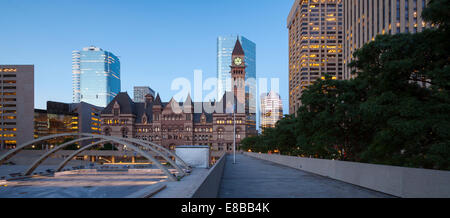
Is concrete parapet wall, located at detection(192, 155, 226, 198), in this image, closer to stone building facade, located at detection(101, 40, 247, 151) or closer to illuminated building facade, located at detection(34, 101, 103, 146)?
stone building facade, located at detection(101, 40, 247, 151)

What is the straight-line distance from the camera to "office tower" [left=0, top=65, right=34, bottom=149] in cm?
11525

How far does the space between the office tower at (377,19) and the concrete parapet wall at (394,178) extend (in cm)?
5373

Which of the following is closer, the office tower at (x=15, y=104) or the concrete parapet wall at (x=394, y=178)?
the concrete parapet wall at (x=394, y=178)

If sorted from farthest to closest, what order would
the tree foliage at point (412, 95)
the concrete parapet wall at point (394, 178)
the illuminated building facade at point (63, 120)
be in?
1. the illuminated building facade at point (63, 120)
2. the concrete parapet wall at point (394, 178)
3. the tree foliage at point (412, 95)

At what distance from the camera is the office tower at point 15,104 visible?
11525 cm

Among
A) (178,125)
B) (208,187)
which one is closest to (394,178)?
(208,187)

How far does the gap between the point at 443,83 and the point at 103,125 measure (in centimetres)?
12182

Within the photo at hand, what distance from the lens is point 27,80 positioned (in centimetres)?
11806

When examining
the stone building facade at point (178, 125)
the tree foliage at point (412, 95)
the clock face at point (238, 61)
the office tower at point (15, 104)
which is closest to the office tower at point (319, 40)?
the clock face at point (238, 61)

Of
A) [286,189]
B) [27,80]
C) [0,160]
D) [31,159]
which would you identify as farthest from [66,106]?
[286,189]

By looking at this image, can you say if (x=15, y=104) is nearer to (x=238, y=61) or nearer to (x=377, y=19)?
(x=238, y=61)

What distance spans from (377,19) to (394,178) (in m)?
80.5

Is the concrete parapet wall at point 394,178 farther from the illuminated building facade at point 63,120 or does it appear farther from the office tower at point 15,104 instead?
the illuminated building facade at point 63,120

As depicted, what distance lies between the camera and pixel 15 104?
11688 cm
